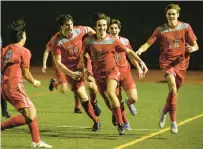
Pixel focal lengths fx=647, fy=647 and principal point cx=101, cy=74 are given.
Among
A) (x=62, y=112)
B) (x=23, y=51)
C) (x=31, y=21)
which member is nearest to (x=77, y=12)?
(x=31, y=21)

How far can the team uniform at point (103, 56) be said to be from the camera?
9297 millimetres

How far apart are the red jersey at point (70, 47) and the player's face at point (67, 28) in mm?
123

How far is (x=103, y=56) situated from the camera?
9.33 meters

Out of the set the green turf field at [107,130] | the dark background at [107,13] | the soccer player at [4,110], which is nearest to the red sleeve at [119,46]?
the green turf field at [107,130]

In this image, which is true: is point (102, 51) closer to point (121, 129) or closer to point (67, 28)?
point (67, 28)

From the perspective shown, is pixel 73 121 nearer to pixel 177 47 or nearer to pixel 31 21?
pixel 177 47

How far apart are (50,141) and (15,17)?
20976mm

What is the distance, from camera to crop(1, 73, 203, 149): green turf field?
27.7 ft

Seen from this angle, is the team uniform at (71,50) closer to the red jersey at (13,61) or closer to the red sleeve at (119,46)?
Answer: the red sleeve at (119,46)

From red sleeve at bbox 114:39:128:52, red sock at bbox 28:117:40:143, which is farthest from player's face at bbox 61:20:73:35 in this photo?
red sock at bbox 28:117:40:143

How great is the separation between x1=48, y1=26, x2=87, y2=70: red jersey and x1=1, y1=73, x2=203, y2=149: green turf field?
1021 mm

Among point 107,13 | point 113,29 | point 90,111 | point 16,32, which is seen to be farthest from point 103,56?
point 107,13

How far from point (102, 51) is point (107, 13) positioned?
61.0 ft

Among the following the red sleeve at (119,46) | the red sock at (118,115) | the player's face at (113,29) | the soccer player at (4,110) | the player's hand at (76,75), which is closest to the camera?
the red sock at (118,115)
